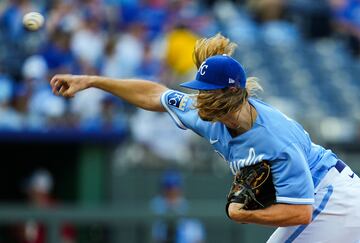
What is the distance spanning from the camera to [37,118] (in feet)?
36.4

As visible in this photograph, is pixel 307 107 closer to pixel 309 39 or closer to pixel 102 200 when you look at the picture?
pixel 309 39

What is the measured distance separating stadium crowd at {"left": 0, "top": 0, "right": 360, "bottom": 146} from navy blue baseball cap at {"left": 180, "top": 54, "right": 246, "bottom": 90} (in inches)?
238

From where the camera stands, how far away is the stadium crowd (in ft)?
36.4

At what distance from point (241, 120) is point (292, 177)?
16.6 inches

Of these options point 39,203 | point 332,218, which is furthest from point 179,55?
point 332,218

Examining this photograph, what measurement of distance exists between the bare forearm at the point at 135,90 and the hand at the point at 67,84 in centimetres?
10

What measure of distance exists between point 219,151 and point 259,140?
1.24 ft

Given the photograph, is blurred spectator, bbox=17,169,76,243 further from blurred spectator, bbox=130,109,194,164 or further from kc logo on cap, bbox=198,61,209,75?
kc logo on cap, bbox=198,61,209,75

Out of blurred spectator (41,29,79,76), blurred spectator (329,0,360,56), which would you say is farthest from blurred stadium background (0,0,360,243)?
blurred spectator (329,0,360,56)

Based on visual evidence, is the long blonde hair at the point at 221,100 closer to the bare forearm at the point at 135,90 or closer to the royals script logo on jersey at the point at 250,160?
the royals script logo on jersey at the point at 250,160

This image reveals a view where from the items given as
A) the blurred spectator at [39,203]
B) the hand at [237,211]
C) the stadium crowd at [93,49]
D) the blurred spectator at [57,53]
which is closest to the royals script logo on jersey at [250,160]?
the hand at [237,211]

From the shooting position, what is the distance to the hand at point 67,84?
5.68 meters

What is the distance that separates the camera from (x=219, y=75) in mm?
5164

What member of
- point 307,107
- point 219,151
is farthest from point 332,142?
point 219,151
